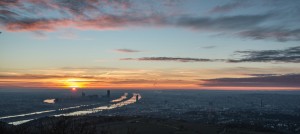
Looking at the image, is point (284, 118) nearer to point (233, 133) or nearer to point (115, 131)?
point (233, 133)

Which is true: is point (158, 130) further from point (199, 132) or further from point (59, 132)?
point (59, 132)

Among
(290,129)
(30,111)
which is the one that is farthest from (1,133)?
(30,111)

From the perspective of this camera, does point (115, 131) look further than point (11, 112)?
No

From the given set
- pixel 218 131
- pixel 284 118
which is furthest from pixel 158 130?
pixel 284 118

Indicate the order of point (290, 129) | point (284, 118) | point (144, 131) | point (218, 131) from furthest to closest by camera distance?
point (284, 118) → point (290, 129) → point (218, 131) → point (144, 131)

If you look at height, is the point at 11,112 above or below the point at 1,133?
below

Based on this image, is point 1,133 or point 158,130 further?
point 158,130

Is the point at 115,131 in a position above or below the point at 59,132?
below

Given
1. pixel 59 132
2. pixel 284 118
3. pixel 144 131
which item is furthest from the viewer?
pixel 284 118

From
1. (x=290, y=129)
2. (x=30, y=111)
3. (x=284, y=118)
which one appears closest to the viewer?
(x=290, y=129)
